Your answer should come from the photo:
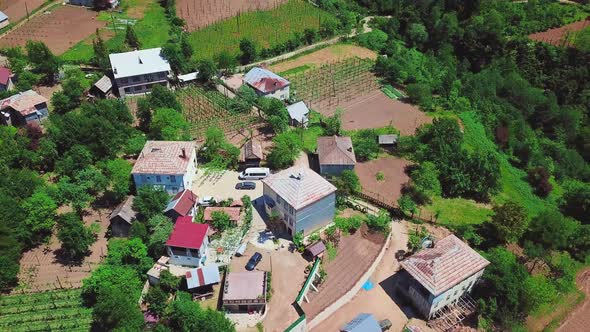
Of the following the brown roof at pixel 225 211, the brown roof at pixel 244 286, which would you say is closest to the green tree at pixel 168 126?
the brown roof at pixel 225 211

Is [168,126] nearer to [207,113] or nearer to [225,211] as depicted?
[207,113]

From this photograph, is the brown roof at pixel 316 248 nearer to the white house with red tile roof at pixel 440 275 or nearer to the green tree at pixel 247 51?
the white house with red tile roof at pixel 440 275

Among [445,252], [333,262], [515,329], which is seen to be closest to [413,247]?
[445,252]

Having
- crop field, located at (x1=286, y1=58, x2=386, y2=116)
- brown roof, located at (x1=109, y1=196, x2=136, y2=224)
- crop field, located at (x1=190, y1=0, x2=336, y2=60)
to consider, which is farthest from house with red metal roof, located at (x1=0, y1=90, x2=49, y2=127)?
crop field, located at (x1=286, y1=58, x2=386, y2=116)

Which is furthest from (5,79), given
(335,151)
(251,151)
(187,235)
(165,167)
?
(335,151)

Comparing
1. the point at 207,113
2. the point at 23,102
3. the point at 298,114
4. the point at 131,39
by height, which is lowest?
the point at 207,113

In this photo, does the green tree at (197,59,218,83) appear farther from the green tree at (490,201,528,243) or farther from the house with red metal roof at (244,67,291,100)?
the green tree at (490,201,528,243)

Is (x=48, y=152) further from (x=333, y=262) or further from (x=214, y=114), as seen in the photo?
(x=333, y=262)
